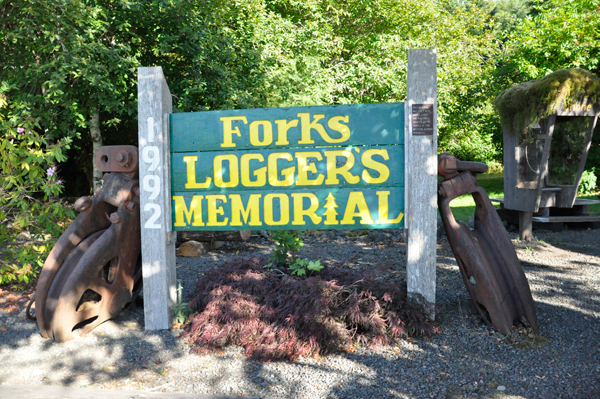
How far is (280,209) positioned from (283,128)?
2.31ft

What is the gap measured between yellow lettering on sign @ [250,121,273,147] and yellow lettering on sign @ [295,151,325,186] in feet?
0.95

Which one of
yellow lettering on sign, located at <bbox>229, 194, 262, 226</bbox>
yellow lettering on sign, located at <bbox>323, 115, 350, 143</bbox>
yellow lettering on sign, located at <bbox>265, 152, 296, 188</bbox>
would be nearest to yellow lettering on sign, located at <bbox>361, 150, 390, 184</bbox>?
yellow lettering on sign, located at <bbox>323, 115, 350, 143</bbox>

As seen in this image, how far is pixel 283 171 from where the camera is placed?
385 centimetres

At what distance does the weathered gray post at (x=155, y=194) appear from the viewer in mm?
3842

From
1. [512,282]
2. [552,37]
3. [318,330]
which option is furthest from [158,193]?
[552,37]

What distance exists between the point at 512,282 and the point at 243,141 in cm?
257

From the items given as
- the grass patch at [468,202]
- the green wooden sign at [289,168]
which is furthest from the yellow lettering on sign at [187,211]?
the grass patch at [468,202]

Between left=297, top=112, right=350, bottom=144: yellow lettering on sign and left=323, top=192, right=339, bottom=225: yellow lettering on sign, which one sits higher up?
left=297, top=112, right=350, bottom=144: yellow lettering on sign

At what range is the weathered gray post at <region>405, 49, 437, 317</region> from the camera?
361 centimetres

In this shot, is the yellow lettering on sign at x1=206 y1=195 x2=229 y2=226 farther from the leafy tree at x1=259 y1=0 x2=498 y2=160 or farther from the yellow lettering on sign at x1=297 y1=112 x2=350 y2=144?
the leafy tree at x1=259 y1=0 x2=498 y2=160

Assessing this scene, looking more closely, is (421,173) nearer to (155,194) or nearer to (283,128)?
(283,128)

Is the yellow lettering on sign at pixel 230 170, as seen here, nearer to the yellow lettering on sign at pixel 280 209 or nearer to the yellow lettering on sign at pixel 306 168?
the yellow lettering on sign at pixel 280 209

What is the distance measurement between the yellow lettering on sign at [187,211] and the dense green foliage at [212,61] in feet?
5.54

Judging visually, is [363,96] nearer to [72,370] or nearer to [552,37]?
[552,37]
